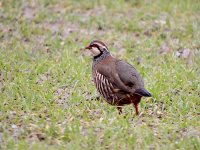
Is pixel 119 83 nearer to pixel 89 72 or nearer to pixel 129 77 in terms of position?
pixel 129 77

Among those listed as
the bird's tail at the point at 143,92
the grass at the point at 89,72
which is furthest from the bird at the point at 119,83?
the grass at the point at 89,72

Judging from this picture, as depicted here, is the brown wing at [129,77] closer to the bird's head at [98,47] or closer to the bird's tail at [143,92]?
the bird's tail at [143,92]

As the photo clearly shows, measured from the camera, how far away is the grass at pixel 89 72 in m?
6.72

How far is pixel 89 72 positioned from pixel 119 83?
2.30 m

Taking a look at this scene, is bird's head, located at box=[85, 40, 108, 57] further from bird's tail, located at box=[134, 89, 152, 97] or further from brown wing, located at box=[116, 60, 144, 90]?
bird's tail, located at box=[134, 89, 152, 97]

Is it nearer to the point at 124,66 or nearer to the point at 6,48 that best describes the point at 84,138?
the point at 124,66

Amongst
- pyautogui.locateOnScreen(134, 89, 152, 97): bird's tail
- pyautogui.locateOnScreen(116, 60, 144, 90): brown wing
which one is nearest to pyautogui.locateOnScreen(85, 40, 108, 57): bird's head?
pyautogui.locateOnScreen(116, 60, 144, 90): brown wing

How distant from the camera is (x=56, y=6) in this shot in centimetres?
1370

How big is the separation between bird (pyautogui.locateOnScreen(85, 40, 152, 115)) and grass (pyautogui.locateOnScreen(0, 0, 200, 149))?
0.71 feet

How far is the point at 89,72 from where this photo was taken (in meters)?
9.81

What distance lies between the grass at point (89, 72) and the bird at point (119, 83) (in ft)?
0.71

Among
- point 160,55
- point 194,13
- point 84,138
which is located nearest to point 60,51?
point 160,55

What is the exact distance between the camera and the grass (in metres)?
6.72

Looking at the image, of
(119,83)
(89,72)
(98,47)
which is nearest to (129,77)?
(119,83)
